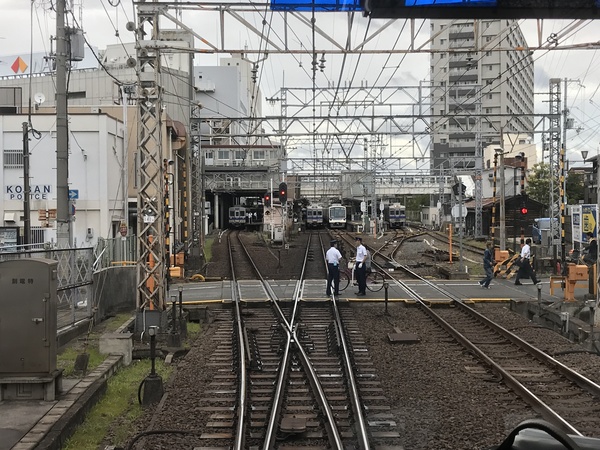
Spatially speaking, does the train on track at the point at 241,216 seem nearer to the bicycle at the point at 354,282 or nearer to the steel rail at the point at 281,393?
the bicycle at the point at 354,282

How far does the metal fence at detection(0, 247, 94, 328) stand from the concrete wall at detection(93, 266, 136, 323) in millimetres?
536

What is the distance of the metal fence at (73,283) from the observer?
12758 mm

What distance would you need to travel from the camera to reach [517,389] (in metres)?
8.83

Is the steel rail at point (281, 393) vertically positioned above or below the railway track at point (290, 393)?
above

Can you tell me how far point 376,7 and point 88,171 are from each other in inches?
891

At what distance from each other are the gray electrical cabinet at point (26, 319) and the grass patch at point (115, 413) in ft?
2.87

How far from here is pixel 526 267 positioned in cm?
2162

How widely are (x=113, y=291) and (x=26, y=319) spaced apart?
919cm

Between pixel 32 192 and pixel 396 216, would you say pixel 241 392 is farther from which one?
pixel 396 216

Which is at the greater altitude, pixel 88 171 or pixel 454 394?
pixel 88 171

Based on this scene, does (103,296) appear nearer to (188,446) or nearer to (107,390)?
(107,390)

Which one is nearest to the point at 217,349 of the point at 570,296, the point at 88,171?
the point at 570,296

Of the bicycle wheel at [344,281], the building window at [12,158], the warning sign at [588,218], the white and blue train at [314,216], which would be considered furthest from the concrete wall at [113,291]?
the white and blue train at [314,216]

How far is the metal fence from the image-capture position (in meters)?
12.8
